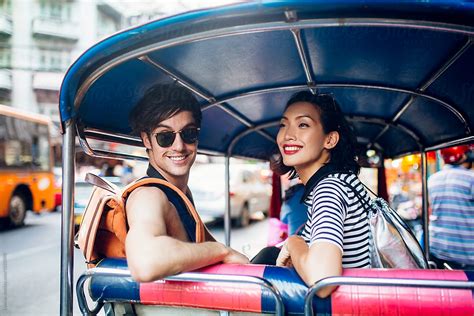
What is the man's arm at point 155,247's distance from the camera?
1.52 meters

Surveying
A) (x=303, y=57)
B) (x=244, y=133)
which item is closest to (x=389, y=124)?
(x=244, y=133)

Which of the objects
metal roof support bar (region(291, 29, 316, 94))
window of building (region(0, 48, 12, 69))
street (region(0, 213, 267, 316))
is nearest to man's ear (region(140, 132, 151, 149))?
metal roof support bar (region(291, 29, 316, 94))

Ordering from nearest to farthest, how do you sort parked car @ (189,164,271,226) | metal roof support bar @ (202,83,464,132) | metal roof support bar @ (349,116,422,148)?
1. metal roof support bar @ (202,83,464,132)
2. metal roof support bar @ (349,116,422,148)
3. parked car @ (189,164,271,226)

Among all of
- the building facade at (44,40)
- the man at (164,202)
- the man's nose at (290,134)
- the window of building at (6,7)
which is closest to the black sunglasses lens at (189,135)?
the man at (164,202)

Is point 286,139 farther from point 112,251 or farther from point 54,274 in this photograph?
point 54,274

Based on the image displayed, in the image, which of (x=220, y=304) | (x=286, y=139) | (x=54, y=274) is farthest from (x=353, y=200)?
(x=54, y=274)

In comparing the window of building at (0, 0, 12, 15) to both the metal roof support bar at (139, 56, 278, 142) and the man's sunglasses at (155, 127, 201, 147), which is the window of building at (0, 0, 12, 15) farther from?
the man's sunglasses at (155, 127, 201, 147)

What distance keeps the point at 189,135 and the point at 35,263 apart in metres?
5.70

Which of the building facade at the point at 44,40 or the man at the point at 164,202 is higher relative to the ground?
the building facade at the point at 44,40

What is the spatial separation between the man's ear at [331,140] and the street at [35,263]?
2.25 metres

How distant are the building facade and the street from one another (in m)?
16.7

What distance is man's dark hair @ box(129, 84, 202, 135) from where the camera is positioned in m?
2.28

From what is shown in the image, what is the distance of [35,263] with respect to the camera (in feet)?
22.2

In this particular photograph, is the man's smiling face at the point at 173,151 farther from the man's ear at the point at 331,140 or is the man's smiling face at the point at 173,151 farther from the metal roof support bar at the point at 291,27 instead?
the man's ear at the point at 331,140
